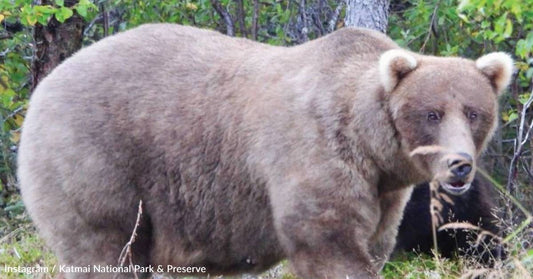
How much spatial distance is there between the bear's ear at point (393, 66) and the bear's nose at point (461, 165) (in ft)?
1.82

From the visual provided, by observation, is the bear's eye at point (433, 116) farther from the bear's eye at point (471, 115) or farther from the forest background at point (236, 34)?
the forest background at point (236, 34)

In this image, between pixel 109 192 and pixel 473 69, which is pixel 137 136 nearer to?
pixel 109 192

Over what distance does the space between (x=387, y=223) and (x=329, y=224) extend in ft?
2.38

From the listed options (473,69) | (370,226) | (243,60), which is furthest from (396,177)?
(243,60)

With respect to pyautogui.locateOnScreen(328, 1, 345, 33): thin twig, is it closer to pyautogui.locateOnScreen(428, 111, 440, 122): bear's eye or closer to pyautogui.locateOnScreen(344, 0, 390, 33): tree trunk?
pyautogui.locateOnScreen(344, 0, 390, 33): tree trunk

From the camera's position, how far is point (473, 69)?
228 inches

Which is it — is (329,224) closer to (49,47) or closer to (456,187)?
(456,187)

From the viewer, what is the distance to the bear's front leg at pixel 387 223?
6.07 meters

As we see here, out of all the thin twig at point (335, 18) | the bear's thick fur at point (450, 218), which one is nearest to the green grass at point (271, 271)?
the bear's thick fur at point (450, 218)

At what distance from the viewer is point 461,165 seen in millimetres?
5348

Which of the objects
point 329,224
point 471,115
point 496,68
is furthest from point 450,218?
point 329,224

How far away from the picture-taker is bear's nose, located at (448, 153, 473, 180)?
532 cm

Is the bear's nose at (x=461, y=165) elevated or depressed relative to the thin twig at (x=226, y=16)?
elevated

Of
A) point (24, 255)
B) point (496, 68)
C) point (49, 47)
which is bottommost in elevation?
point (24, 255)
